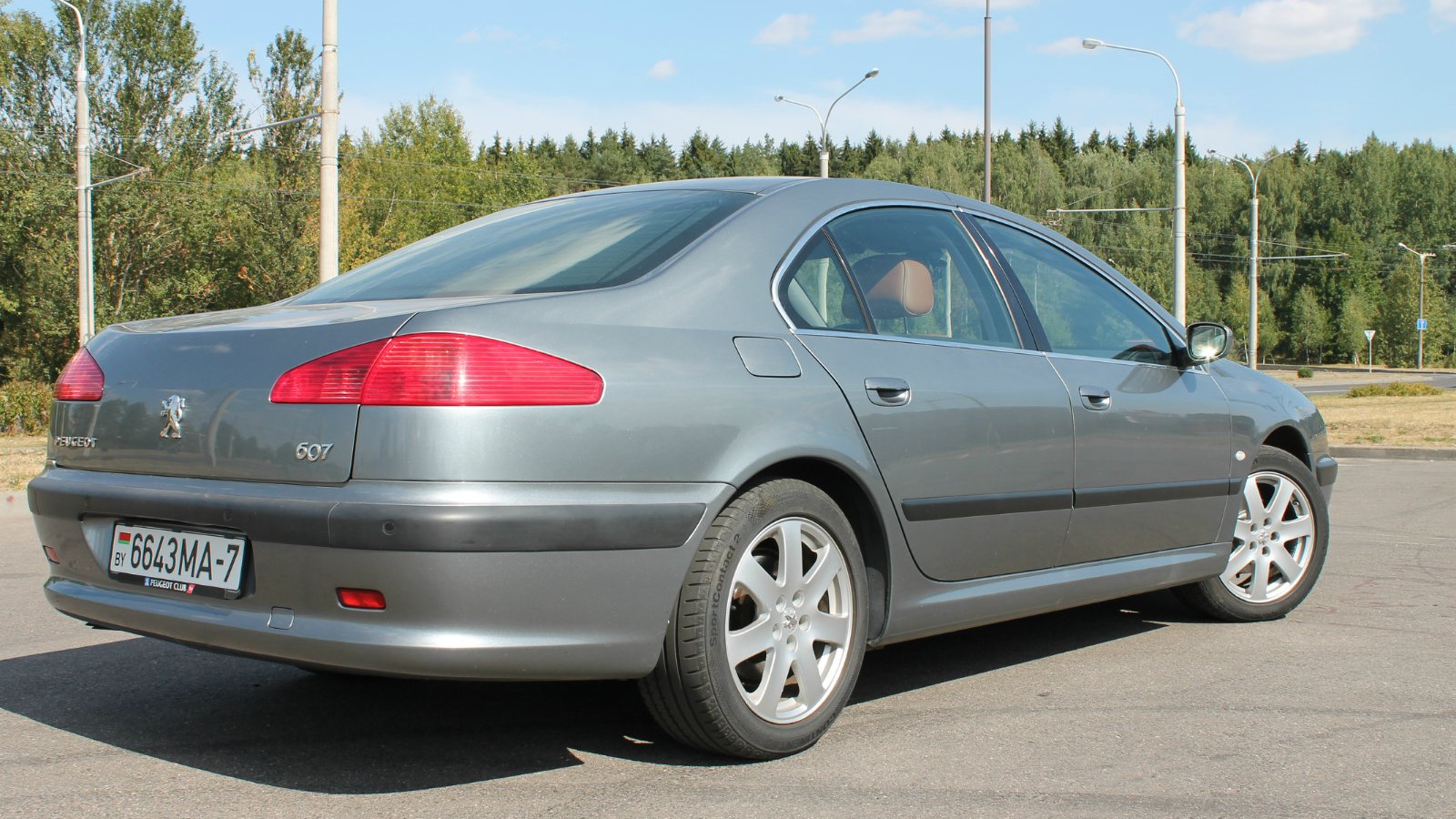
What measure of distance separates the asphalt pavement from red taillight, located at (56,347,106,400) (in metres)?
0.91

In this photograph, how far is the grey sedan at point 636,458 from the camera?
2.91 m

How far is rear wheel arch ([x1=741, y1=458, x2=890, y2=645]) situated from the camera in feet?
11.7

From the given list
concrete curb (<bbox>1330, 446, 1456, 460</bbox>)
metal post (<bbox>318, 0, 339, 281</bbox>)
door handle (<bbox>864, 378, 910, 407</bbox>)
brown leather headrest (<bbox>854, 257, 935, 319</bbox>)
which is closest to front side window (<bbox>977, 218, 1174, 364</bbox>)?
brown leather headrest (<bbox>854, 257, 935, 319</bbox>)

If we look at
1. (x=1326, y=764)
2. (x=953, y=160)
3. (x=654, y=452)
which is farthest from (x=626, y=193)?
(x=953, y=160)

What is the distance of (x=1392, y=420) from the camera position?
71.2 ft

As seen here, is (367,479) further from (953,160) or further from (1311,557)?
(953,160)

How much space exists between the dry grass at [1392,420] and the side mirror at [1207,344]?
12487 millimetres

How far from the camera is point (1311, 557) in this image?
553cm

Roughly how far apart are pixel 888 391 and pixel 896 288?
0.46 meters

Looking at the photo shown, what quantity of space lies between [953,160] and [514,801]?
86228mm

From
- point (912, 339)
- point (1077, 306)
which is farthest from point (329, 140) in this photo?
point (912, 339)

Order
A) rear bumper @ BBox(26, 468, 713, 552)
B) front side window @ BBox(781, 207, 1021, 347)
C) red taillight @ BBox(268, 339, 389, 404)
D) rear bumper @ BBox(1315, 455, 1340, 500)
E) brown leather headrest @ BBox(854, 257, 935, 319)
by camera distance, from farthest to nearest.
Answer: rear bumper @ BBox(1315, 455, 1340, 500) → brown leather headrest @ BBox(854, 257, 935, 319) → front side window @ BBox(781, 207, 1021, 347) → red taillight @ BBox(268, 339, 389, 404) → rear bumper @ BBox(26, 468, 713, 552)

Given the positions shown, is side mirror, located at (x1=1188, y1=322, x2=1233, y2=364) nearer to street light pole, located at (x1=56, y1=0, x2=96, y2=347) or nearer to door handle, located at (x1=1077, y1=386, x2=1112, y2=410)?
door handle, located at (x1=1077, y1=386, x2=1112, y2=410)

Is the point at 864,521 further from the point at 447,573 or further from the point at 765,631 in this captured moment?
the point at 447,573
